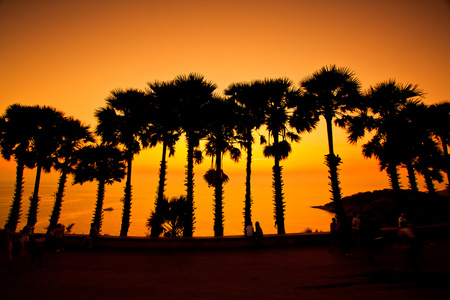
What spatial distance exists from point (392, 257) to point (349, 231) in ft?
5.35

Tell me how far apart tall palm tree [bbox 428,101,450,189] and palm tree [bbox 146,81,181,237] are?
849 inches

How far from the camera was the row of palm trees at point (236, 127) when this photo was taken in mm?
16969

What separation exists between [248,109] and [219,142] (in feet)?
12.5

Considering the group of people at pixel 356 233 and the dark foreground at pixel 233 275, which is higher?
the group of people at pixel 356 233

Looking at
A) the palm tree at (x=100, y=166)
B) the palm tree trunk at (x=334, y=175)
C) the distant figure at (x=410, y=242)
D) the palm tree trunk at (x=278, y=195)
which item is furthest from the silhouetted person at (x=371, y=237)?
the palm tree at (x=100, y=166)

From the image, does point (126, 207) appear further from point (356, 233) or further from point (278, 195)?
point (356, 233)

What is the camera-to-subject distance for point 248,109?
18812 millimetres

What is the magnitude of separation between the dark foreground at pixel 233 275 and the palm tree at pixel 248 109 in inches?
365

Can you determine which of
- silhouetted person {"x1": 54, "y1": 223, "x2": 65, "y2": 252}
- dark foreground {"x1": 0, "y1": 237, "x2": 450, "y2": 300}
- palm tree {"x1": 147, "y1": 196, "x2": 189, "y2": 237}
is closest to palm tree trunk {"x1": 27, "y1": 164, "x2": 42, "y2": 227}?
palm tree {"x1": 147, "y1": 196, "x2": 189, "y2": 237}

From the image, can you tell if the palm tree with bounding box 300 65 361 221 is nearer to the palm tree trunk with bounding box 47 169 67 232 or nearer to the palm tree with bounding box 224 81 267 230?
the palm tree with bounding box 224 81 267 230

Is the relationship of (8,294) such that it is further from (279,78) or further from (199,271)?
(279,78)

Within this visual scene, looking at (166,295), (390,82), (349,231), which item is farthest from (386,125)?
(166,295)

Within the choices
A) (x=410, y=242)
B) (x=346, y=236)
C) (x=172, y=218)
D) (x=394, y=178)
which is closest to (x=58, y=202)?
(x=172, y=218)

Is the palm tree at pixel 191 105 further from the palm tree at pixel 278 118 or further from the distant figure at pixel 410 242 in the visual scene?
the distant figure at pixel 410 242
